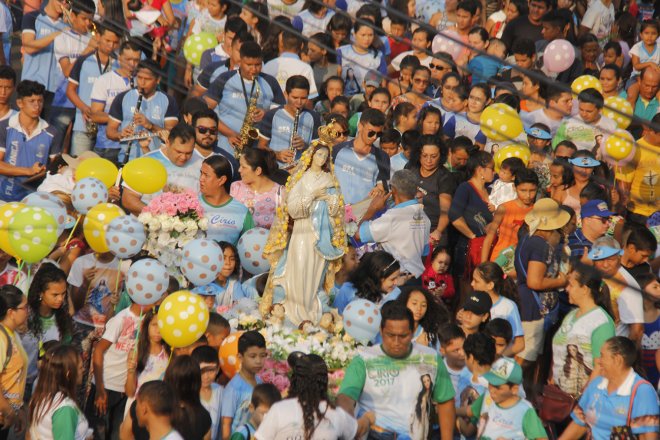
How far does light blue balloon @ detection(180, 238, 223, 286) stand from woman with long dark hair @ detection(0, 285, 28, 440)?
168 cm

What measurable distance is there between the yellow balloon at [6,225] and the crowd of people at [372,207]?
5 centimetres

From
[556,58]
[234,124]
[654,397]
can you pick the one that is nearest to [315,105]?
[234,124]

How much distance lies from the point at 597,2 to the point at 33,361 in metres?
10.1

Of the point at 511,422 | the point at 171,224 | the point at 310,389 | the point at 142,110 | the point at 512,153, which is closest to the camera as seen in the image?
the point at 310,389

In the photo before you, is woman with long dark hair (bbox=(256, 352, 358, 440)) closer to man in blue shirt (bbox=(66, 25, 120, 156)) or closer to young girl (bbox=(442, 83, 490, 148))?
young girl (bbox=(442, 83, 490, 148))

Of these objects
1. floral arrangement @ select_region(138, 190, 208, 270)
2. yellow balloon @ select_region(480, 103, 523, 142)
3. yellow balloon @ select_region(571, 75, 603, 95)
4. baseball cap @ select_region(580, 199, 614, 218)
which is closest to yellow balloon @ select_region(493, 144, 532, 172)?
yellow balloon @ select_region(480, 103, 523, 142)

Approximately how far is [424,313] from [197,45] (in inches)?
260

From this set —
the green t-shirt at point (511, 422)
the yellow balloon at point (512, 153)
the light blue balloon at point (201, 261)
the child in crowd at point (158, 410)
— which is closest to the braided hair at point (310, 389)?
the child in crowd at point (158, 410)

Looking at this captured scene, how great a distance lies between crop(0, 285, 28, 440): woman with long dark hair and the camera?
448 inches

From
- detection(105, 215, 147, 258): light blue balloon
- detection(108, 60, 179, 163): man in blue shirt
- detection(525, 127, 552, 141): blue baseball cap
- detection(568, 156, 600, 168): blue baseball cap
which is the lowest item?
detection(108, 60, 179, 163): man in blue shirt

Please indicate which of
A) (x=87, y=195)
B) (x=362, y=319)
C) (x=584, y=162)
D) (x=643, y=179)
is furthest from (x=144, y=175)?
(x=643, y=179)

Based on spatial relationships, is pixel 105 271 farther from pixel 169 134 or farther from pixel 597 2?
pixel 597 2

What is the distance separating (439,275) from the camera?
14281 mm

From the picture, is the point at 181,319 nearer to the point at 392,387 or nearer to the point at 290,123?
the point at 392,387
